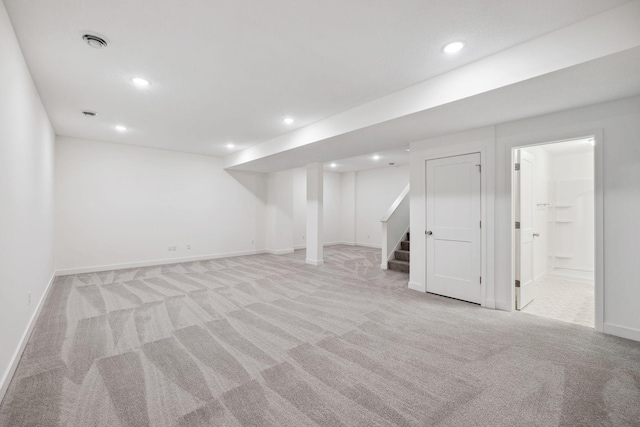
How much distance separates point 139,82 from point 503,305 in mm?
5444

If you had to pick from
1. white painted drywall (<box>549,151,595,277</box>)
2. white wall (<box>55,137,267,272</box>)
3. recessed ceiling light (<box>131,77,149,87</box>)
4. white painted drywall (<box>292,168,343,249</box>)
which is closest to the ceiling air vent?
recessed ceiling light (<box>131,77,149,87</box>)

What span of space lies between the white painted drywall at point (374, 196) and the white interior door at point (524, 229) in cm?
482

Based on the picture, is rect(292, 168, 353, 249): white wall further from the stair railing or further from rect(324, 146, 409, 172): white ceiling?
the stair railing

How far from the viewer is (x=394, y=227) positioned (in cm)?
636

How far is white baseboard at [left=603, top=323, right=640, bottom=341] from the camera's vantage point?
8.94ft

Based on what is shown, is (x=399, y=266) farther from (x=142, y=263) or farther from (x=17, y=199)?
(x=142, y=263)

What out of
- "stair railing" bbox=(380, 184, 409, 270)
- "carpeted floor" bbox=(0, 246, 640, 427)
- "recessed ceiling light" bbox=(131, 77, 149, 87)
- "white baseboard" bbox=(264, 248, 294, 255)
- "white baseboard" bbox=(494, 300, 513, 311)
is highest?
"recessed ceiling light" bbox=(131, 77, 149, 87)

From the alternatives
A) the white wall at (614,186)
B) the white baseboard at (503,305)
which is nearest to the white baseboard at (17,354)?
the white baseboard at (503,305)

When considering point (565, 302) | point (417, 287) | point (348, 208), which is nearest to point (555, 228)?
point (565, 302)

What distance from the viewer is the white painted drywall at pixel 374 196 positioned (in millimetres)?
9031

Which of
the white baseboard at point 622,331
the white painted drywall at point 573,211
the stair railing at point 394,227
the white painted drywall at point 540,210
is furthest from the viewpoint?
the stair railing at point 394,227

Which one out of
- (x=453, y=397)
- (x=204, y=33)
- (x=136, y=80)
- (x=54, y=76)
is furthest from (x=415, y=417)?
(x=54, y=76)

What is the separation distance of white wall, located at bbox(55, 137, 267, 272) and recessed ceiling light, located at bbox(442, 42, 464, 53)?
255 inches

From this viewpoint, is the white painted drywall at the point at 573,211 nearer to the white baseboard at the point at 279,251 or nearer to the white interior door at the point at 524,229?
the white interior door at the point at 524,229
